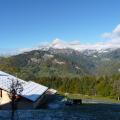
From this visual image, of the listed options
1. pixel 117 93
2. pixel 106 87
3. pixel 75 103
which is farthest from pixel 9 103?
pixel 106 87

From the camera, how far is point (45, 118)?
46562 mm

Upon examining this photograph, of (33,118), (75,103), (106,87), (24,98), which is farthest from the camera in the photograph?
(106,87)

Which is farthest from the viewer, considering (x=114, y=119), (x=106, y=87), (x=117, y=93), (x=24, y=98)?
(x=106, y=87)

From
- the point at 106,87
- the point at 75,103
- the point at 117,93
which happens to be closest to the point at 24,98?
the point at 75,103

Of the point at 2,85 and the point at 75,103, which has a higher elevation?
the point at 2,85

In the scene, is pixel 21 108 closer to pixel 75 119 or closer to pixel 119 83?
pixel 75 119

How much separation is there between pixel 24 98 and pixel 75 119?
1657 centimetres

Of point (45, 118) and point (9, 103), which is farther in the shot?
point (9, 103)

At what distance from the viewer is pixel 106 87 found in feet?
618

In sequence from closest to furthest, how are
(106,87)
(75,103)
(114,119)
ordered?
(114,119) → (75,103) → (106,87)

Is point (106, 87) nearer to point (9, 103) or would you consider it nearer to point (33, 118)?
point (9, 103)

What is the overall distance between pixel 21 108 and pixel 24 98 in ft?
7.85

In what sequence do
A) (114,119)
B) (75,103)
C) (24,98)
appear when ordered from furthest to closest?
(75,103), (24,98), (114,119)

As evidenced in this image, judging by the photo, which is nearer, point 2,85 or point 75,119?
point 75,119
